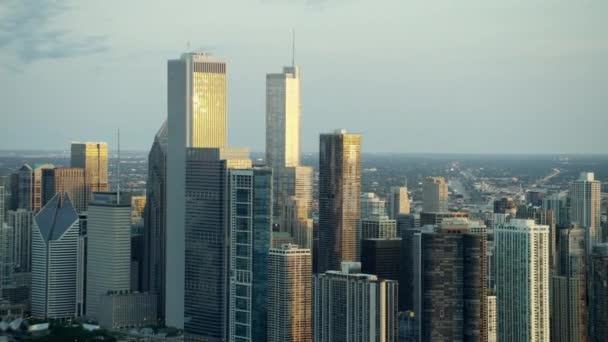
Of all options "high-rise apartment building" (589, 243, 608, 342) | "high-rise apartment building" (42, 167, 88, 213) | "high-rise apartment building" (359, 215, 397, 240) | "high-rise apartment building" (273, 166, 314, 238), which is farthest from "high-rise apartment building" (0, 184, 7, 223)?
"high-rise apartment building" (589, 243, 608, 342)

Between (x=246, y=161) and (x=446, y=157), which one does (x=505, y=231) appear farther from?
(x=246, y=161)

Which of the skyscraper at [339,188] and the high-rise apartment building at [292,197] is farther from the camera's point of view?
the high-rise apartment building at [292,197]

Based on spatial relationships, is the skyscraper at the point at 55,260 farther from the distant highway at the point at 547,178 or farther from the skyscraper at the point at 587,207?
the skyscraper at the point at 587,207

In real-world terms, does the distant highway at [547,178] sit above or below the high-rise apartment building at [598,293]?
above

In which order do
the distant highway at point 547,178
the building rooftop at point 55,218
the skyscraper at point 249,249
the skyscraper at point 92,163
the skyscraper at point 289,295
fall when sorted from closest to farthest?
the distant highway at point 547,178 → the skyscraper at point 289,295 → the skyscraper at point 249,249 → the skyscraper at point 92,163 → the building rooftop at point 55,218

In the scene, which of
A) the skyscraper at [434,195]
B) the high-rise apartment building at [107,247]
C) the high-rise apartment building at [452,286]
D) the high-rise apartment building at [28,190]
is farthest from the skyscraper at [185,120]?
the high-rise apartment building at [452,286]

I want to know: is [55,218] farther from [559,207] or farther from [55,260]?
[559,207]
